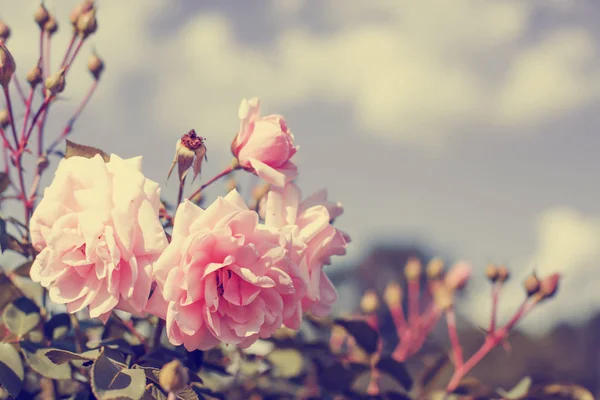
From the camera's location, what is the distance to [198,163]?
1.05m

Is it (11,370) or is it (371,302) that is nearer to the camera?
(11,370)

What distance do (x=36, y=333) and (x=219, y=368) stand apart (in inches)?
14.5

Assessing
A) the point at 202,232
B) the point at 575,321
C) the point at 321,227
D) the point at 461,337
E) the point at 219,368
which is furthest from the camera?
the point at 575,321

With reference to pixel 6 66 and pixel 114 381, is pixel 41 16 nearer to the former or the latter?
pixel 6 66

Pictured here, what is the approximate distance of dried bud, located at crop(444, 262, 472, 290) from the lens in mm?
2045

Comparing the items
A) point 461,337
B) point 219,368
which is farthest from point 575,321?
point 219,368

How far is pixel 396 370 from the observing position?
149cm

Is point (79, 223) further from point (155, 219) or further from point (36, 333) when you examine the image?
point (36, 333)

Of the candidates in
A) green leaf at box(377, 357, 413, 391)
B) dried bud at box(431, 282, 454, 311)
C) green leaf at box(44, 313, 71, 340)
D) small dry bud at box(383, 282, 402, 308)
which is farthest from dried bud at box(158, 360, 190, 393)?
small dry bud at box(383, 282, 402, 308)

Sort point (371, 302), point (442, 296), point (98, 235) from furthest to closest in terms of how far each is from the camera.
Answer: point (371, 302) < point (442, 296) < point (98, 235)

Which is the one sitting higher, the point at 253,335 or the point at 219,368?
the point at 253,335

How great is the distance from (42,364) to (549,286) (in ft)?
3.93

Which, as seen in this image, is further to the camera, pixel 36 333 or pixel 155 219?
pixel 36 333

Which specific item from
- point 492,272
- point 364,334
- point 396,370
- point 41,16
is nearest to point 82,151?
point 41,16
